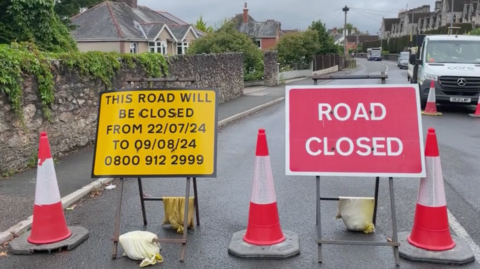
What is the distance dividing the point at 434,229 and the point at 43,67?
625cm

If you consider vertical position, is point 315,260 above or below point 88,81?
below

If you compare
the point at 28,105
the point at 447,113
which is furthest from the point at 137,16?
the point at 28,105

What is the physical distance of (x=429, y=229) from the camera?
419 centimetres

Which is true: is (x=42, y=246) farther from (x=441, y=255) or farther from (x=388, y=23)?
(x=388, y=23)

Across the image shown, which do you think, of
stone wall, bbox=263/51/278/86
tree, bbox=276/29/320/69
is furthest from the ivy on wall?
tree, bbox=276/29/320/69

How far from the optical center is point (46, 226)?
4.52 m

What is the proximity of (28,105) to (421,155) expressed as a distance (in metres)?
5.92

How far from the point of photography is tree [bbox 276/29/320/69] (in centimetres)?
3625

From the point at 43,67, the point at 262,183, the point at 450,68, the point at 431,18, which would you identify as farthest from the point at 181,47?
the point at 431,18

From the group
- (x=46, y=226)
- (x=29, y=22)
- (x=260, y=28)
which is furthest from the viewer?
(x=260, y=28)

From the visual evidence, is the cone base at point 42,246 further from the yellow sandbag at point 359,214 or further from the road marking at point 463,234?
the road marking at point 463,234

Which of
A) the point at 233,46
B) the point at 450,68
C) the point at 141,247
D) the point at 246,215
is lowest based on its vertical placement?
the point at 246,215

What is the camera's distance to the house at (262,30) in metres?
67.4

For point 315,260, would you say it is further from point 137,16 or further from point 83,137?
point 137,16
